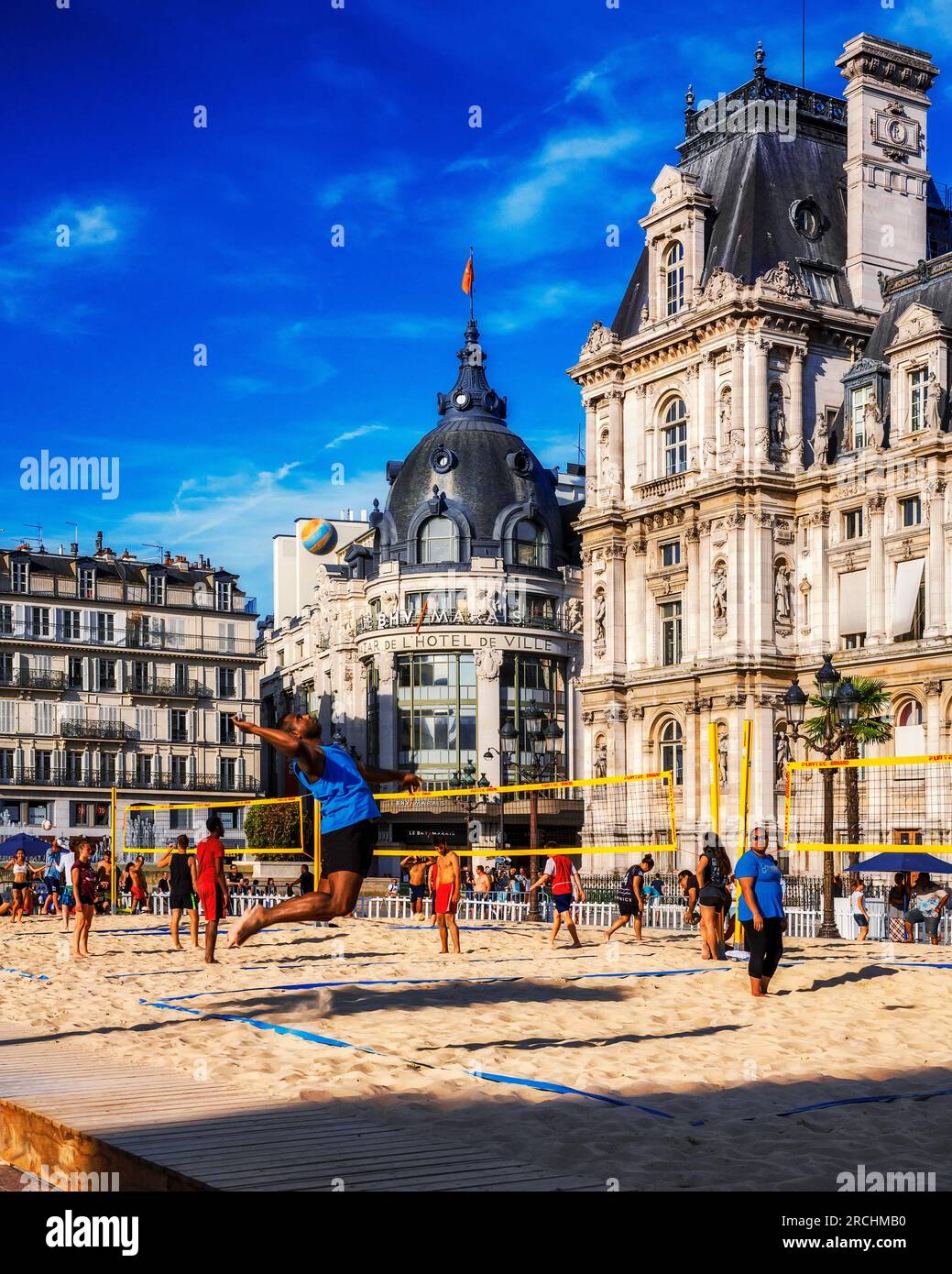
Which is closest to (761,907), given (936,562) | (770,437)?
(936,562)

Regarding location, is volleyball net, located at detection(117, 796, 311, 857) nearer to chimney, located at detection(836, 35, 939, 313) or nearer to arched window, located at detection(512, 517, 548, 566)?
arched window, located at detection(512, 517, 548, 566)

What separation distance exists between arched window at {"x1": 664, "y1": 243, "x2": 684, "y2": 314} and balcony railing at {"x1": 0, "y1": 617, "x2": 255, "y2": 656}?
118 feet

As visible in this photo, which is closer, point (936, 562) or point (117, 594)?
point (936, 562)

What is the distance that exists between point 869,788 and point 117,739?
140 ft

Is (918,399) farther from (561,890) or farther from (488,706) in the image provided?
(488,706)

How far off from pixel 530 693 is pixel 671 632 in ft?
64.0

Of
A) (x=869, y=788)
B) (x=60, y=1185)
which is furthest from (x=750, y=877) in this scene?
(x=869, y=788)

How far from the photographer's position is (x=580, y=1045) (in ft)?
44.9

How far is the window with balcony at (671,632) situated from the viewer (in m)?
55.4

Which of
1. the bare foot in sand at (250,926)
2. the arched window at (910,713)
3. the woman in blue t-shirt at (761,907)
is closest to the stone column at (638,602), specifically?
the arched window at (910,713)

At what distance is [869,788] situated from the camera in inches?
1909

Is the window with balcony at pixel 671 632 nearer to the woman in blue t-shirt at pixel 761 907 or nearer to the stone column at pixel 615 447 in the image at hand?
the stone column at pixel 615 447

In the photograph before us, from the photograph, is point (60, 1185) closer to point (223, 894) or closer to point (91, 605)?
point (223, 894)

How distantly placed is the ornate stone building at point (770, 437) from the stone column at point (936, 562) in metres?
0.05
